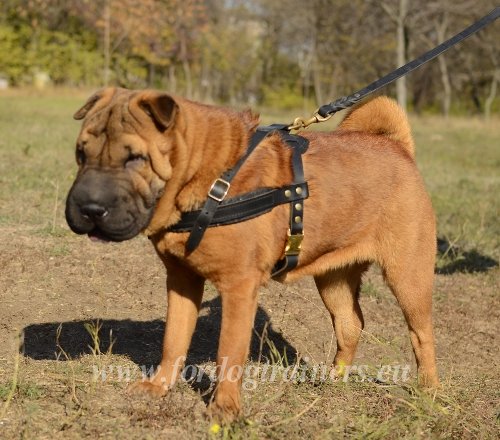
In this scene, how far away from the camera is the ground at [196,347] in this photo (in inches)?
139

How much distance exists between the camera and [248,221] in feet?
11.6

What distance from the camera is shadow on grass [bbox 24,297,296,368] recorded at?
14.8 feet

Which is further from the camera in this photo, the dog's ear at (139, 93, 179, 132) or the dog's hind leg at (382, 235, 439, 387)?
the dog's hind leg at (382, 235, 439, 387)

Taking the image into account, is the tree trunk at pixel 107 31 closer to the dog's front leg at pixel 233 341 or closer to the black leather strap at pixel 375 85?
the black leather strap at pixel 375 85

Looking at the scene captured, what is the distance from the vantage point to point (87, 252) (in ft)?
20.6

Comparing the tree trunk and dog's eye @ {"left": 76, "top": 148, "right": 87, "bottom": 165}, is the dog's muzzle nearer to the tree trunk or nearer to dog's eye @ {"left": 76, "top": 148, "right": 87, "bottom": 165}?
dog's eye @ {"left": 76, "top": 148, "right": 87, "bottom": 165}

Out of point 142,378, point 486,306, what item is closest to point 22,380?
point 142,378

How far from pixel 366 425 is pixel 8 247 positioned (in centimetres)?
377

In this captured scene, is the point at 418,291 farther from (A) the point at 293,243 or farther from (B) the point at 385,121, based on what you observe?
(B) the point at 385,121

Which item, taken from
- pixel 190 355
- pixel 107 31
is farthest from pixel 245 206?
pixel 107 31

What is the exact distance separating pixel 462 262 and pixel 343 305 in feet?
10.6

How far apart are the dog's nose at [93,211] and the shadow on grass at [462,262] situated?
4640mm

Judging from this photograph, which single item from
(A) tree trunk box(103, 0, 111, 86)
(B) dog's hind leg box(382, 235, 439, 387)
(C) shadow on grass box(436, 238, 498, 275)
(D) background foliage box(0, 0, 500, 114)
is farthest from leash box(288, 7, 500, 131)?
(A) tree trunk box(103, 0, 111, 86)

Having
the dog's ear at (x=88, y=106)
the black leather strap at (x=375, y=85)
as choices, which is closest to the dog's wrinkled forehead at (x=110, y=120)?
the dog's ear at (x=88, y=106)
